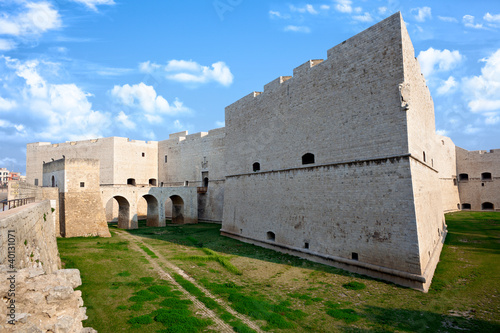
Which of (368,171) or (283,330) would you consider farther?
(368,171)

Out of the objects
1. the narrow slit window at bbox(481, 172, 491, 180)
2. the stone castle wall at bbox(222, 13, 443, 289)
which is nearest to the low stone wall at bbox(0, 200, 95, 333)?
the stone castle wall at bbox(222, 13, 443, 289)

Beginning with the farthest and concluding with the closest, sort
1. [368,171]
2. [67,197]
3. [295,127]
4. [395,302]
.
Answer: [67,197] < [295,127] < [368,171] < [395,302]

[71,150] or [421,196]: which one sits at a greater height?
[71,150]

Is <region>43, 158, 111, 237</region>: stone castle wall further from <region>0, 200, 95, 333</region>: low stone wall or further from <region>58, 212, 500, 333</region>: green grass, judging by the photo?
<region>0, 200, 95, 333</region>: low stone wall

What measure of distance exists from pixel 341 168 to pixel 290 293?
212 inches

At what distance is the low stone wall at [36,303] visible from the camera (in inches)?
157

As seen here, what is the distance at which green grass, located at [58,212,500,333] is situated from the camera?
7422mm

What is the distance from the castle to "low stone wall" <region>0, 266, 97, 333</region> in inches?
366

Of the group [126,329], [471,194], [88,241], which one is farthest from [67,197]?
[471,194]

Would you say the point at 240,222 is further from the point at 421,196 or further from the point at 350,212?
the point at 421,196

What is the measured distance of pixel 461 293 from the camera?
915 centimetres

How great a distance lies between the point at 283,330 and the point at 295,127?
32.2ft

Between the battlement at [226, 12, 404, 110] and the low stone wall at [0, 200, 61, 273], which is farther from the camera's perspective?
the battlement at [226, 12, 404, 110]

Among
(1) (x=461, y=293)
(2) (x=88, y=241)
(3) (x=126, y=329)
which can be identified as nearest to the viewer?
(3) (x=126, y=329)
